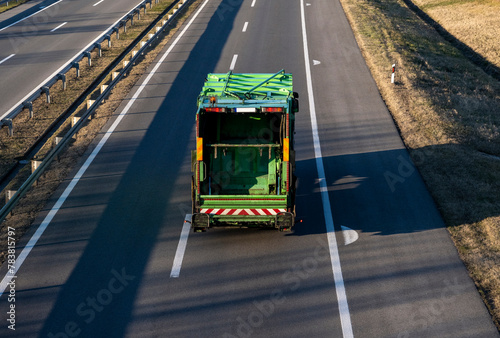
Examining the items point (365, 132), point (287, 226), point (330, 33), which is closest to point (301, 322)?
point (287, 226)

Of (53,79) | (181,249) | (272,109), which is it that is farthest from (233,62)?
(181,249)

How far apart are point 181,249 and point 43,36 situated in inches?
942

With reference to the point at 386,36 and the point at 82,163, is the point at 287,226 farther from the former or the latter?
the point at 386,36

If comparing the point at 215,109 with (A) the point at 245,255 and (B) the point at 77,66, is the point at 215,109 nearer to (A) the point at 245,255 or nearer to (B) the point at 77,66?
(A) the point at 245,255

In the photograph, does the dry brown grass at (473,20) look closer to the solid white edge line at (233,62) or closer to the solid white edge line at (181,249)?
the solid white edge line at (233,62)

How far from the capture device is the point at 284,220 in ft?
39.8

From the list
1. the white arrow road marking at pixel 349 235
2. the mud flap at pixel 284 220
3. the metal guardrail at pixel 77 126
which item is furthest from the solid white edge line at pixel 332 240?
the metal guardrail at pixel 77 126

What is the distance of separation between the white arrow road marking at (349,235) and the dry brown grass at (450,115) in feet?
7.37

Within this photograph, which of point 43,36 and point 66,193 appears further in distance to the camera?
point 43,36

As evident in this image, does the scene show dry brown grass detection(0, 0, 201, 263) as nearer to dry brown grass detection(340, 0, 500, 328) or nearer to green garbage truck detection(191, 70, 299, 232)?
green garbage truck detection(191, 70, 299, 232)

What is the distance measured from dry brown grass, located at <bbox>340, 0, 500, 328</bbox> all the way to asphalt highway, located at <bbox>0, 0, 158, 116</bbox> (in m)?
14.4

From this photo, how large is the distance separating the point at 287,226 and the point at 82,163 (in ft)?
22.8

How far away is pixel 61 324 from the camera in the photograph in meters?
10.0

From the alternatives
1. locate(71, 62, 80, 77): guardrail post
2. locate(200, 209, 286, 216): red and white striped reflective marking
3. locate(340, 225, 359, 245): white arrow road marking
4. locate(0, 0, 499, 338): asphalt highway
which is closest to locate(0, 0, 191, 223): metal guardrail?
locate(0, 0, 499, 338): asphalt highway
